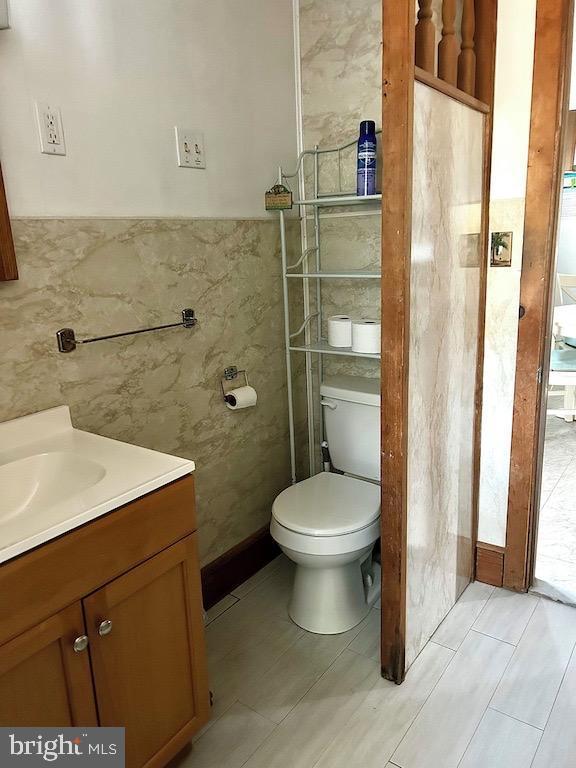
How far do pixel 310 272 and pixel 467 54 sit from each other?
37.2 inches

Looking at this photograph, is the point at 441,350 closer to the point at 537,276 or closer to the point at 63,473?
the point at 537,276

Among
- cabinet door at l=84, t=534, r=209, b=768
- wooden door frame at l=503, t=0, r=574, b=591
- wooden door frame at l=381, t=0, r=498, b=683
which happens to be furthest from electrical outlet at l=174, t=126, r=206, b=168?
cabinet door at l=84, t=534, r=209, b=768

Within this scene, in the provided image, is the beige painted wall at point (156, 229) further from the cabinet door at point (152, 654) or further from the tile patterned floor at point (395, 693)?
the cabinet door at point (152, 654)

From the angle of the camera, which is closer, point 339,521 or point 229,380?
point 339,521

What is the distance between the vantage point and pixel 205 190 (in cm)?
198

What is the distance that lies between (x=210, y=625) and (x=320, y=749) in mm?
645

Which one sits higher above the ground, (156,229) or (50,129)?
(50,129)

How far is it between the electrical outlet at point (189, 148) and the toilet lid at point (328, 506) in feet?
3.88

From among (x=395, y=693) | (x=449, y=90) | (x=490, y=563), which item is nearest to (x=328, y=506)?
(x=395, y=693)

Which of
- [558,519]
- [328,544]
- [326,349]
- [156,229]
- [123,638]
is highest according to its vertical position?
[156,229]

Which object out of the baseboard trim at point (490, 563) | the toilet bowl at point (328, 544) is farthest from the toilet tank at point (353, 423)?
the baseboard trim at point (490, 563)

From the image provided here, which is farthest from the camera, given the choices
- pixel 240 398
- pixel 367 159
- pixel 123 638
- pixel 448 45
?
pixel 240 398

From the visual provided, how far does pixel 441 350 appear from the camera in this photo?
5.97 feet

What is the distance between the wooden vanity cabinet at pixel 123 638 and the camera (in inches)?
43.2
